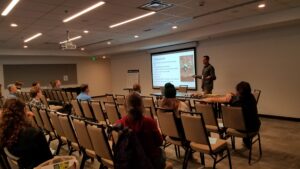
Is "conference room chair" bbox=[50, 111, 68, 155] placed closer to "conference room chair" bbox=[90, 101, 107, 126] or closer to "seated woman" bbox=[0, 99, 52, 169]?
"conference room chair" bbox=[90, 101, 107, 126]

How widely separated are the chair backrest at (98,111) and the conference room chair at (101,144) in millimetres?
1909

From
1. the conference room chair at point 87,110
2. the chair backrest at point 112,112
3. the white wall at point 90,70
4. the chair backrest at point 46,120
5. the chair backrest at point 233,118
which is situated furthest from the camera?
the white wall at point 90,70

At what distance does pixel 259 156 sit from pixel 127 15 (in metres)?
4.09

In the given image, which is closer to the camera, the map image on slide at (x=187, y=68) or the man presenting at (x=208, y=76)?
the man presenting at (x=208, y=76)

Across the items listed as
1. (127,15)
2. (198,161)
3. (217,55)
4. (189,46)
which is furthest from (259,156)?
(189,46)

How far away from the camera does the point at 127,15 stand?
18.2 feet

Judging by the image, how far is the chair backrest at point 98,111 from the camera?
4.54 meters

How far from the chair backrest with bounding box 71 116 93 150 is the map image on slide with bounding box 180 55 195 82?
637cm

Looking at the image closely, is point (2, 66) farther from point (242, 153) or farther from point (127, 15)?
point (242, 153)

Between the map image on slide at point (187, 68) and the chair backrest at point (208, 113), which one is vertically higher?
the map image on slide at point (187, 68)

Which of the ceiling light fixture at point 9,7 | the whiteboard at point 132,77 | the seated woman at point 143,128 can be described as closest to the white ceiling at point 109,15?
the ceiling light fixture at point 9,7

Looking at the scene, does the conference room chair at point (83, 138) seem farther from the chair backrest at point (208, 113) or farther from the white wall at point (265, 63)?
the white wall at point (265, 63)

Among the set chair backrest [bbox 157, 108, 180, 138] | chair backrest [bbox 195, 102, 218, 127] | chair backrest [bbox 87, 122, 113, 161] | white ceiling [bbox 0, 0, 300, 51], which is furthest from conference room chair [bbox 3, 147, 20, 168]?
white ceiling [bbox 0, 0, 300, 51]

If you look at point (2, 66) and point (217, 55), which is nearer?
point (217, 55)
